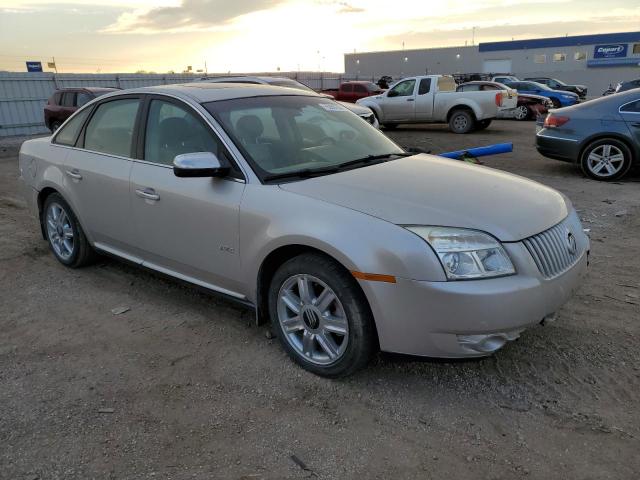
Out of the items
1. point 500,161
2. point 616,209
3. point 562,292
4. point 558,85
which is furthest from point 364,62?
point 562,292

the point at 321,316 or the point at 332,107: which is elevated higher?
the point at 332,107

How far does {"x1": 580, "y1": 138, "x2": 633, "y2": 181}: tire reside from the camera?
27.2 ft

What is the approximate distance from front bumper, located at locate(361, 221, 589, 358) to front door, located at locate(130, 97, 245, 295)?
1.11m

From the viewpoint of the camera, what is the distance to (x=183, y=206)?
3.55 metres

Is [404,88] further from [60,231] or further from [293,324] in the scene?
[293,324]

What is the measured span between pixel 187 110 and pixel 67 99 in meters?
13.8

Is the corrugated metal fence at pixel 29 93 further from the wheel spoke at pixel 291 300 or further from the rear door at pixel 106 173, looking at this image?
the wheel spoke at pixel 291 300

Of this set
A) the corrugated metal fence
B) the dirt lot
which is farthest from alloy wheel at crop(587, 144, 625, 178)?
the corrugated metal fence

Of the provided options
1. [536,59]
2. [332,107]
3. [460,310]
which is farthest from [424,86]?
[536,59]

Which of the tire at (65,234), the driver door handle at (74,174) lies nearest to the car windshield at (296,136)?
the driver door handle at (74,174)

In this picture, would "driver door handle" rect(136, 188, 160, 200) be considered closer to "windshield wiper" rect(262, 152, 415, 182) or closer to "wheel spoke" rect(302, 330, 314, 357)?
"windshield wiper" rect(262, 152, 415, 182)

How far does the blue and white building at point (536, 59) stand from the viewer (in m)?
47.6

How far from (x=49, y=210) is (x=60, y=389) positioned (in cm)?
252

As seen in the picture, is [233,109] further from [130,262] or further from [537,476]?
[537,476]
